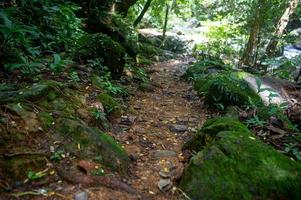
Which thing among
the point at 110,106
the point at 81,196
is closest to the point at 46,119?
the point at 81,196

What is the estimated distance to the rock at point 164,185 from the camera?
2.98 meters

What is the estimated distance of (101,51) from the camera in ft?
20.7

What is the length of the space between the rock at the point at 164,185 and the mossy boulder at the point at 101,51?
12.0 feet

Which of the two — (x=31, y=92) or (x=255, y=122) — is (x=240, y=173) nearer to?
(x=255, y=122)

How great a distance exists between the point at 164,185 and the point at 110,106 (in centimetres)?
203

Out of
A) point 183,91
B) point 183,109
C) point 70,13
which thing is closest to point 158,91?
point 183,91

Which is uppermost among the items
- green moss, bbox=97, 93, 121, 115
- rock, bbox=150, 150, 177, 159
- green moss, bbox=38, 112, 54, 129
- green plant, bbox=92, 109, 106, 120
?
green moss, bbox=38, 112, 54, 129

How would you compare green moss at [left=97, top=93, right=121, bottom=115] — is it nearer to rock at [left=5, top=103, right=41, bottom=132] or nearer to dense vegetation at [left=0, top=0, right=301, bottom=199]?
dense vegetation at [left=0, top=0, right=301, bottom=199]

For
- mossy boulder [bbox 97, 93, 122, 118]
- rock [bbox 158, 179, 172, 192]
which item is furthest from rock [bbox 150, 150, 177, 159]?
mossy boulder [bbox 97, 93, 122, 118]

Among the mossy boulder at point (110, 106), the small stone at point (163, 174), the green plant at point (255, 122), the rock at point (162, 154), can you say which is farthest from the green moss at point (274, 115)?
the mossy boulder at point (110, 106)

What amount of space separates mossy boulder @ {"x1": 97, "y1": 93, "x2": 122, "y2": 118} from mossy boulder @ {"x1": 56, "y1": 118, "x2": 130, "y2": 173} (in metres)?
1.26

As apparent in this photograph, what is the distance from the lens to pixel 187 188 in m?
2.81

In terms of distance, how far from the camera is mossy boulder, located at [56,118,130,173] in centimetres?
306

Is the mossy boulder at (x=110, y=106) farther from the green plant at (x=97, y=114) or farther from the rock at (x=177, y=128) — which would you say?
the rock at (x=177, y=128)
